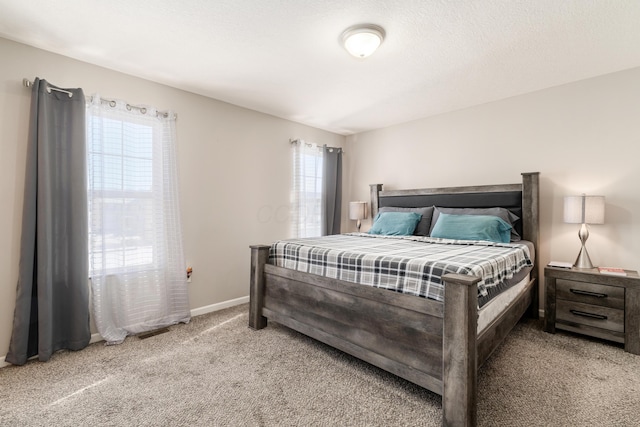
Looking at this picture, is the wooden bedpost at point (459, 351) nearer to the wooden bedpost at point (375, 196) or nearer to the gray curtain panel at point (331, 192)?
the wooden bedpost at point (375, 196)

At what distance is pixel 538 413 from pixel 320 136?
12.6ft

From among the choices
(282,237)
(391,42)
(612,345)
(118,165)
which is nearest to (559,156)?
(612,345)

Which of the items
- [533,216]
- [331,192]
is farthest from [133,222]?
[533,216]

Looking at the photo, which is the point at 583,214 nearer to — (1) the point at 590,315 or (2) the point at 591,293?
(2) the point at 591,293

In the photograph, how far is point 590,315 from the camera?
A: 2416mm

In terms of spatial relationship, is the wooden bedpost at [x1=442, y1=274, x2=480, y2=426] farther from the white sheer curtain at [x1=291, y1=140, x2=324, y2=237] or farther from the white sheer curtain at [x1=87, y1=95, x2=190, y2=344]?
the white sheer curtain at [x1=291, y1=140, x2=324, y2=237]

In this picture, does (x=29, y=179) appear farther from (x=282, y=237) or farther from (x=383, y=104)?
(x=383, y=104)

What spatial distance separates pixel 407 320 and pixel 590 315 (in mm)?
1879

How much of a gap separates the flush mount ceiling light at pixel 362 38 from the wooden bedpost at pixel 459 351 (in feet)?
5.40

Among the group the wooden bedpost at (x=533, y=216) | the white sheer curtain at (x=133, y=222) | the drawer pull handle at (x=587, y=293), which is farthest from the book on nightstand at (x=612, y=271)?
the white sheer curtain at (x=133, y=222)

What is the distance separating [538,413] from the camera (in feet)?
5.18

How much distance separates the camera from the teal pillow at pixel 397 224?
343cm

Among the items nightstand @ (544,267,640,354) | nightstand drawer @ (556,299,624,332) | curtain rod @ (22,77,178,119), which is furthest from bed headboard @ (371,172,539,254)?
curtain rod @ (22,77,178,119)

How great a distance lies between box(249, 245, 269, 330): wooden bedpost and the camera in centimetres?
269
